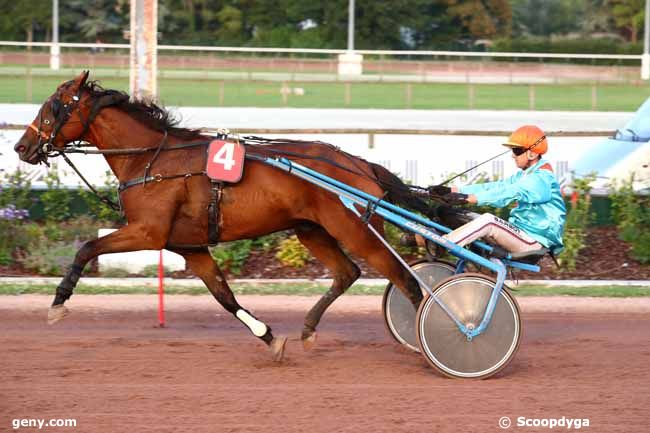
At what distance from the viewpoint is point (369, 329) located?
8.07 meters

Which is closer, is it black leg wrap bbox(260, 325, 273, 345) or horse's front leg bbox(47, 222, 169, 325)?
horse's front leg bbox(47, 222, 169, 325)

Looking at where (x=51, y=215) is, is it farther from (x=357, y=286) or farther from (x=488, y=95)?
(x=488, y=95)

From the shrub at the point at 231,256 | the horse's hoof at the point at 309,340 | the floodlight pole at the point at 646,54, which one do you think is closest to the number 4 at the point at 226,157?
the horse's hoof at the point at 309,340

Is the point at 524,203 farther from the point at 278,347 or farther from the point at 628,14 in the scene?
the point at 628,14

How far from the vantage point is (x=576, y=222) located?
35.2ft

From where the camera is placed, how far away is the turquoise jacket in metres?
6.46

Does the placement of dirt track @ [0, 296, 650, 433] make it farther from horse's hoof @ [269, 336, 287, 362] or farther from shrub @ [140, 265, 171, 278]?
shrub @ [140, 265, 171, 278]

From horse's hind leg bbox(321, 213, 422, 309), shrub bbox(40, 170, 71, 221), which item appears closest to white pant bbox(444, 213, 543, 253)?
horse's hind leg bbox(321, 213, 422, 309)

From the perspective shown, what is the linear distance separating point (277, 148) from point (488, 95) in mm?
30270

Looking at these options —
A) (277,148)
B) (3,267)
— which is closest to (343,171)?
(277,148)

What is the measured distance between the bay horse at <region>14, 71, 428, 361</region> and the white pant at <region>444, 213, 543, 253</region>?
0.49 metres

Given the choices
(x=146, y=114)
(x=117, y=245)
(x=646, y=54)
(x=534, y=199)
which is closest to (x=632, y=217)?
(x=534, y=199)

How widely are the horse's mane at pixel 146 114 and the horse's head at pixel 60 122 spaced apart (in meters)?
0.08

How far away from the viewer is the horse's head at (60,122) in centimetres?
694
